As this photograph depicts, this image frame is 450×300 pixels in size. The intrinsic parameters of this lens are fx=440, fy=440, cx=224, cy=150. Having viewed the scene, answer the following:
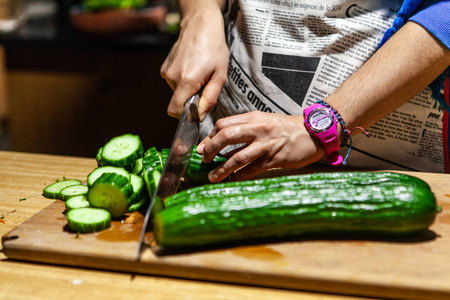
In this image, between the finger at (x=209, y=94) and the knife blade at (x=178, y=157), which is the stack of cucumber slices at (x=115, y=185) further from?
the finger at (x=209, y=94)

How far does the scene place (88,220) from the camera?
5.60ft

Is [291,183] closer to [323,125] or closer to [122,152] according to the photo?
[323,125]

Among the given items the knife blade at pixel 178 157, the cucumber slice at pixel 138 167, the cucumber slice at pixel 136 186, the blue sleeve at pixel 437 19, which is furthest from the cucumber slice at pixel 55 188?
the blue sleeve at pixel 437 19

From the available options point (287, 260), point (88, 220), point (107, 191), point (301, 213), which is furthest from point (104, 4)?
point (287, 260)

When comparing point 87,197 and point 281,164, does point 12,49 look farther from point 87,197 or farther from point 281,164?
point 281,164

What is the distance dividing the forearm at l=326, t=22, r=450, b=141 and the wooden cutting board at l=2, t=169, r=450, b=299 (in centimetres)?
63

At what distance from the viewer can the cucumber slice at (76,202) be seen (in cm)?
188

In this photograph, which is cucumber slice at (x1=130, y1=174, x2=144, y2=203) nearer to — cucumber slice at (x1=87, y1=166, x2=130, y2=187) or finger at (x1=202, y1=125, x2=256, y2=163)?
cucumber slice at (x1=87, y1=166, x2=130, y2=187)

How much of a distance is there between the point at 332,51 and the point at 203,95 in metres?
0.75

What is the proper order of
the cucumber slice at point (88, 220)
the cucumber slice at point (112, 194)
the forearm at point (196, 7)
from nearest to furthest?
the cucumber slice at point (88, 220)
the cucumber slice at point (112, 194)
the forearm at point (196, 7)

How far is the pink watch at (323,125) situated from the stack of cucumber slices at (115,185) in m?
0.46

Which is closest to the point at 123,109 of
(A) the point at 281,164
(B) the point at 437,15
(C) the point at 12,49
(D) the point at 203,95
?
(C) the point at 12,49

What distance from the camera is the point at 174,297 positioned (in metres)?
1.43

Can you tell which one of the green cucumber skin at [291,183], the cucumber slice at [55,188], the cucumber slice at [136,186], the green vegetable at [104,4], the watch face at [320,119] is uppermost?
the green vegetable at [104,4]
